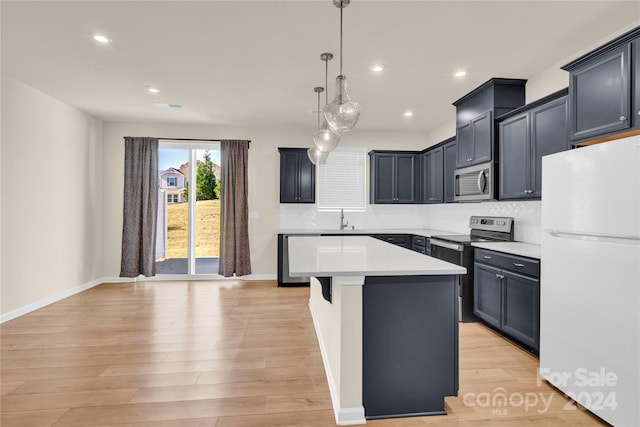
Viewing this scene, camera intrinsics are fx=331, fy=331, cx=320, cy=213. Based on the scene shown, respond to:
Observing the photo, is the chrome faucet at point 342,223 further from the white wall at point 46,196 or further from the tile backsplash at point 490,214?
the white wall at point 46,196

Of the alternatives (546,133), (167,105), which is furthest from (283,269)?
(546,133)

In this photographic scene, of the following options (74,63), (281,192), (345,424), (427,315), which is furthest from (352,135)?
(345,424)

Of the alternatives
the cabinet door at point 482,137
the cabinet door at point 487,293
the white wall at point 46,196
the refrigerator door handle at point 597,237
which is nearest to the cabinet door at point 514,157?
the cabinet door at point 482,137

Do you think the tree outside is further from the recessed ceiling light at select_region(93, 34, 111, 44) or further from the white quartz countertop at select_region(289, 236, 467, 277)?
the white quartz countertop at select_region(289, 236, 467, 277)

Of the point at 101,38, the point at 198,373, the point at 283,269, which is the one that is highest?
the point at 101,38

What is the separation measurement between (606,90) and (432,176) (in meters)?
3.14

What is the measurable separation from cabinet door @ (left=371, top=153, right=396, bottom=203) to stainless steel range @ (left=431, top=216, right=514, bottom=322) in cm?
173

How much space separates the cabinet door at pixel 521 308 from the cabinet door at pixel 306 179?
3369 millimetres

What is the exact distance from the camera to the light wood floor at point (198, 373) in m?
1.99

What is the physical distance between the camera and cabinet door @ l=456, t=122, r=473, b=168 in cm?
412

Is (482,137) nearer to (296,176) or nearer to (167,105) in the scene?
(296,176)

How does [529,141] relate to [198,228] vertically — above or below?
above

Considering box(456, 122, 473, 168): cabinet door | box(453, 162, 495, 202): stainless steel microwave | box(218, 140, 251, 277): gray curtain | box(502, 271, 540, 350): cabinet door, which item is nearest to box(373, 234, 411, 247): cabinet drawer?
box(453, 162, 495, 202): stainless steel microwave

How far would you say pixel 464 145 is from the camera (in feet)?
13.9
